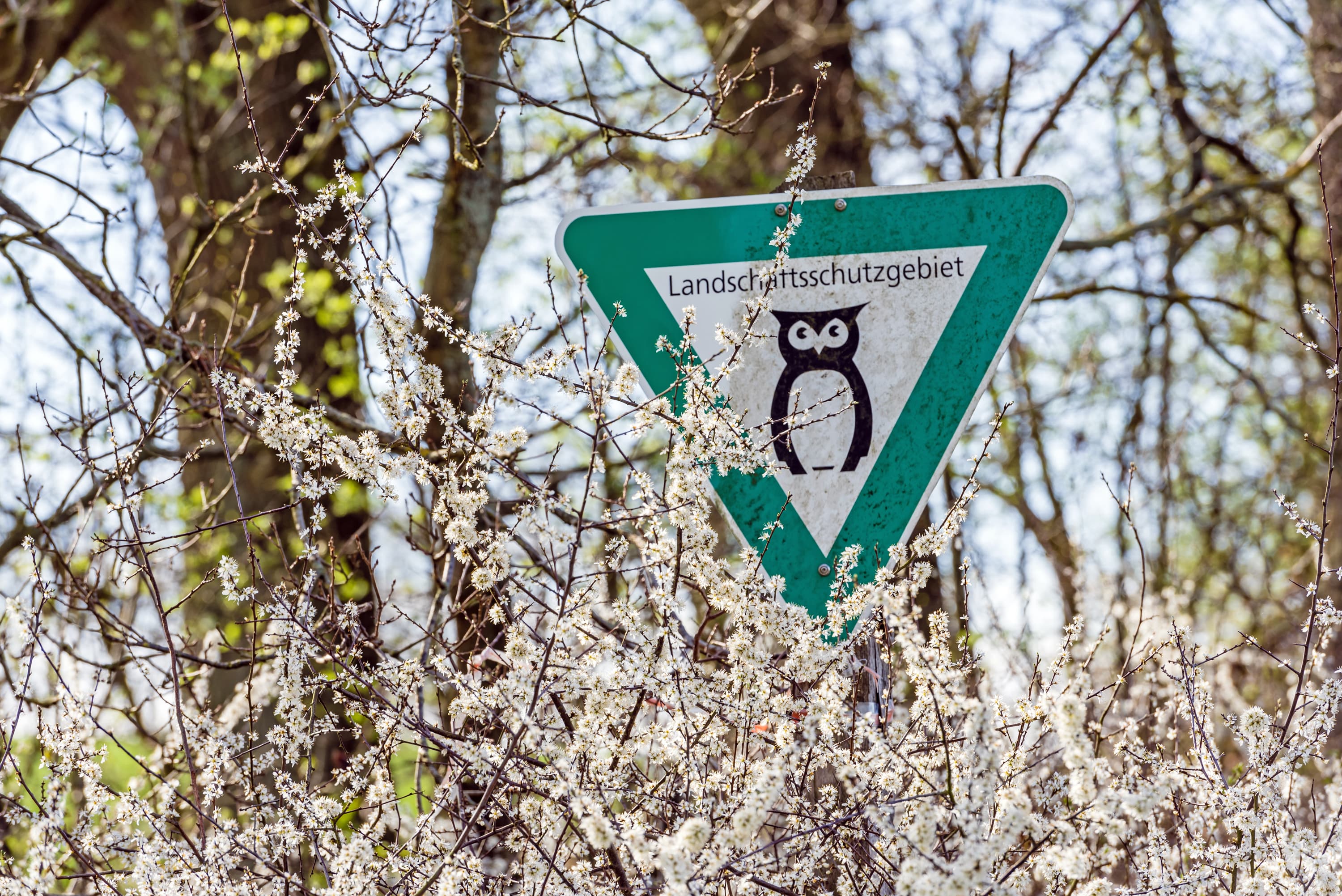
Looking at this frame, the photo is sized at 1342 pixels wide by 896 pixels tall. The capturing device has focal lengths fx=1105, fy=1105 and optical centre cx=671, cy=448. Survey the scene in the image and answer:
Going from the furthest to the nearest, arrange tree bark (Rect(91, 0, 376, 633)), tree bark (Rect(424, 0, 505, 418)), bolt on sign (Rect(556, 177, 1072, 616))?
1. tree bark (Rect(91, 0, 376, 633))
2. tree bark (Rect(424, 0, 505, 418))
3. bolt on sign (Rect(556, 177, 1072, 616))

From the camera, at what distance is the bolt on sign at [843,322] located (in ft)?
6.43

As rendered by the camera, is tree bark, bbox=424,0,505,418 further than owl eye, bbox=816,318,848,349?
Yes

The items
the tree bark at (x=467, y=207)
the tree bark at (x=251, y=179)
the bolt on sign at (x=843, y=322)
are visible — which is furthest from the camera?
the tree bark at (x=251, y=179)

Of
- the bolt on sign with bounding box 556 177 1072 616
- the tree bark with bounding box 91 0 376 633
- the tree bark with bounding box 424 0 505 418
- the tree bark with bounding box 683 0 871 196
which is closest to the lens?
the bolt on sign with bounding box 556 177 1072 616

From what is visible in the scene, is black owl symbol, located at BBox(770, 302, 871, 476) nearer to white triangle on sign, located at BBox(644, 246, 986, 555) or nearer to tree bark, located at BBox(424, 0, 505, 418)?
white triangle on sign, located at BBox(644, 246, 986, 555)

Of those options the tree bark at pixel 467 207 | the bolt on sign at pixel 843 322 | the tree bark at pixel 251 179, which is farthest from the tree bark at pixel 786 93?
the bolt on sign at pixel 843 322

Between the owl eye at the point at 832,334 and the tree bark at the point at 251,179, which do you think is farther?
the tree bark at the point at 251,179

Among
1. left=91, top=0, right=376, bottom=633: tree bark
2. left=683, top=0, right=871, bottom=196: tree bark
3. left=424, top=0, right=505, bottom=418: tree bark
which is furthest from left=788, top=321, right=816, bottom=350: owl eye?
left=683, top=0, right=871, bottom=196: tree bark

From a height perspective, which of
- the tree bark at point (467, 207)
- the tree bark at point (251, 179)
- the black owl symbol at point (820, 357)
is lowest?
the black owl symbol at point (820, 357)

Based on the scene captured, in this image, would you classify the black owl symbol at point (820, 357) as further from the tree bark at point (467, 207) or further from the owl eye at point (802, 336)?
the tree bark at point (467, 207)

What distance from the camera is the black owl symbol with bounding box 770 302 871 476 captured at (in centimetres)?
198

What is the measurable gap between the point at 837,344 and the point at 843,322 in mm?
43

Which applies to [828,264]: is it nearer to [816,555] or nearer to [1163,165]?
[816,555]

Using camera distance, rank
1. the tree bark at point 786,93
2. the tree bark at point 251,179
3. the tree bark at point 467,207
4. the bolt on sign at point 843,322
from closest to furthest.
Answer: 1. the bolt on sign at point 843,322
2. the tree bark at point 467,207
3. the tree bark at point 251,179
4. the tree bark at point 786,93
